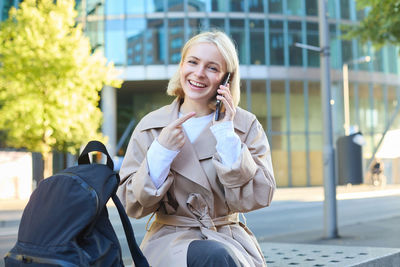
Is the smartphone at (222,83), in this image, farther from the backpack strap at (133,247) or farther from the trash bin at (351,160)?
the trash bin at (351,160)

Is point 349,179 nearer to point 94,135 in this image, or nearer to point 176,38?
point 94,135

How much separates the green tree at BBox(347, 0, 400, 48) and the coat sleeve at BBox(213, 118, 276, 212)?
816cm

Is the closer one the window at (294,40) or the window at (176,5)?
the window at (176,5)

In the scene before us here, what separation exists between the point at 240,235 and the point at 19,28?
20.3 meters

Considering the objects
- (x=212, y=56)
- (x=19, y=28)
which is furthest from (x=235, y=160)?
(x=19, y=28)

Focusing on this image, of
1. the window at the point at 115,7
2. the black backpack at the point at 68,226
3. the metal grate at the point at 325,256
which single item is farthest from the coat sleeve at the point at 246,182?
the window at the point at 115,7

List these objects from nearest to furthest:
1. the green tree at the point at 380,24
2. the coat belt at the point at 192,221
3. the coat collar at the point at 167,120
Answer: the coat belt at the point at 192,221 → the coat collar at the point at 167,120 → the green tree at the point at 380,24

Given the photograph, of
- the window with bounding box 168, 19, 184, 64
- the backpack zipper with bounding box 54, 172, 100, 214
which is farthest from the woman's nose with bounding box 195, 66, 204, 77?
the window with bounding box 168, 19, 184, 64

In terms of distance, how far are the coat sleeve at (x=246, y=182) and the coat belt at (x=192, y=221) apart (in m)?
0.08

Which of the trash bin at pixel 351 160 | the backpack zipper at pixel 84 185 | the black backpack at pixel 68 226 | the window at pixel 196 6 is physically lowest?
the trash bin at pixel 351 160

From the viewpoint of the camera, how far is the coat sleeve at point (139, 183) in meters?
2.63

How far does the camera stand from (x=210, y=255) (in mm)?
2406

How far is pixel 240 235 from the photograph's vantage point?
2.82 m

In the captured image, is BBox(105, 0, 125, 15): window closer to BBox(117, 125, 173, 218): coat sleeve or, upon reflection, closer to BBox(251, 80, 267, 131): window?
BBox(251, 80, 267, 131): window
